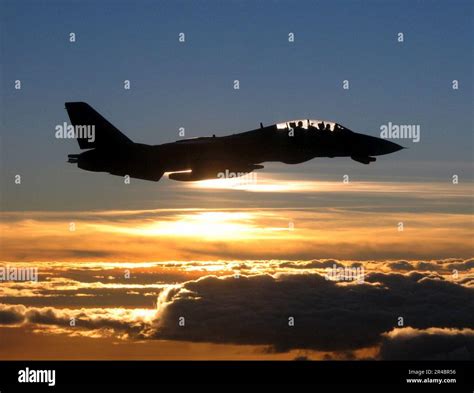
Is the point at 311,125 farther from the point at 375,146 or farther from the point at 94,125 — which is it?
the point at 94,125

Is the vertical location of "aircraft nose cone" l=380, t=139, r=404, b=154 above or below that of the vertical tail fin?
below

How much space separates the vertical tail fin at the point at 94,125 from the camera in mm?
45312

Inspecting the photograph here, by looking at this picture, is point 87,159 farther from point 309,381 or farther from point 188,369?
point 309,381

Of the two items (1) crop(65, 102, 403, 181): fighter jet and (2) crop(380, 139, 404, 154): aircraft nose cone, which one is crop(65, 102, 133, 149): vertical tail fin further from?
(2) crop(380, 139, 404, 154): aircraft nose cone

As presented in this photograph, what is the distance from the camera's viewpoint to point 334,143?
154ft

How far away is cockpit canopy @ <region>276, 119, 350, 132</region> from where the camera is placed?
4569 centimetres

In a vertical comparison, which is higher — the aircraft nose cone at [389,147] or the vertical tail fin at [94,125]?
the vertical tail fin at [94,125]

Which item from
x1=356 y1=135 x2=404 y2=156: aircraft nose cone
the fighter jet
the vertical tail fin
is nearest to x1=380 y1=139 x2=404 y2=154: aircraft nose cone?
x1=356 y1=135 x2=404 y2=156: aircraft nose cone

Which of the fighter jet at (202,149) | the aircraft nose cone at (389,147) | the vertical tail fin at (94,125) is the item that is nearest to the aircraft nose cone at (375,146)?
the aircraft nose cone at (389,147)

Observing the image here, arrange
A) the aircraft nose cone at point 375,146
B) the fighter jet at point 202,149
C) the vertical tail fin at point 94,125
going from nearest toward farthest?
the fighter jet at point 202,149 < the vertical tail fin at point 94,125 < the aircraft nose cone at point 375,146

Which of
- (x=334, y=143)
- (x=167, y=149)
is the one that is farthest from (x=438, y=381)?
(x=167, y=149)

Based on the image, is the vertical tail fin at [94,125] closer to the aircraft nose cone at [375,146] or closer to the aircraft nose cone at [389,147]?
the aircraft nose cone at [375,146]

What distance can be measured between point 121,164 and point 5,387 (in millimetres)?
16893

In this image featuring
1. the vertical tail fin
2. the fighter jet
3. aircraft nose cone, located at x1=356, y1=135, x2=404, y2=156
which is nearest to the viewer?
the fighter jet
